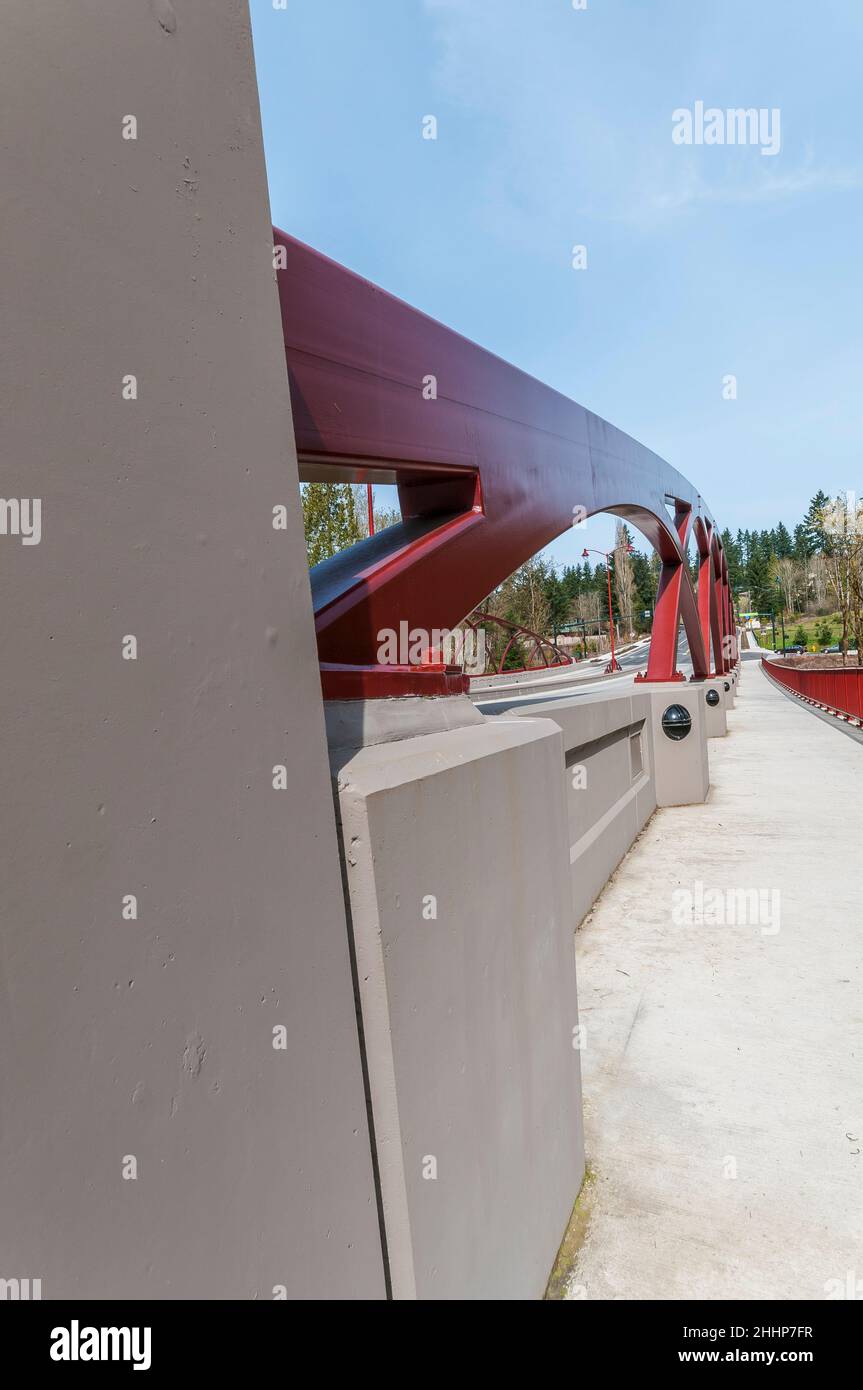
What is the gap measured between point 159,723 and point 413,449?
3.08 metres

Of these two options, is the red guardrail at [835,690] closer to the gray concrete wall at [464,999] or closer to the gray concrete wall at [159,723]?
the gray concrete wall at [464,999]

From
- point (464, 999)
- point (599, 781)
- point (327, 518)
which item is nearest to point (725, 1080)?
point (464, 999)

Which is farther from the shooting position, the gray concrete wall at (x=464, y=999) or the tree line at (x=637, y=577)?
the tree line at (x=637, y=577)

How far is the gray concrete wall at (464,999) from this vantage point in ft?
5.00

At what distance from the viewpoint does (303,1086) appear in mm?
1336

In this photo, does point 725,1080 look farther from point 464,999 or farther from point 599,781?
point 599,781

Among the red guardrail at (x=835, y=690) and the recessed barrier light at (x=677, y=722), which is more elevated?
the recessed barrier light at (x=677, y=722)

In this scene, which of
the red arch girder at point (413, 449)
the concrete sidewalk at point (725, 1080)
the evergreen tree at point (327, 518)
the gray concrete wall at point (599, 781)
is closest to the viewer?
the concrete sidewalk at point (725, 1080)

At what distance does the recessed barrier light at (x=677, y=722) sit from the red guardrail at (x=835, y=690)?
9.12 m

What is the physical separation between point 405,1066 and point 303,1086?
0.29 m

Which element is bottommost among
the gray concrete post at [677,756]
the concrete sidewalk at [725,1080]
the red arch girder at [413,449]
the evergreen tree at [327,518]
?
the concrete sidewalk at [725,1080]

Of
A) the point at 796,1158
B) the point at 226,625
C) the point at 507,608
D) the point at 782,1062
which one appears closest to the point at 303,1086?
the point at 226,625

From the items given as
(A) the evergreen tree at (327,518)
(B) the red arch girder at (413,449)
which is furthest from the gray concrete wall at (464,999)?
(A) the evergreen tree at (327,518)
